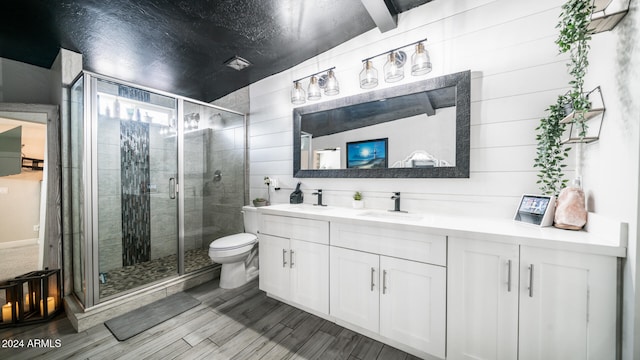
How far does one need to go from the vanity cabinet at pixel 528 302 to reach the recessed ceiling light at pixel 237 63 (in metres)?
2.53

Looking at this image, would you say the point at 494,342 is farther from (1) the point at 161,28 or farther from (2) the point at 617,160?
(1) the point at 161,28

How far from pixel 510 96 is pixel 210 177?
10.4 feet

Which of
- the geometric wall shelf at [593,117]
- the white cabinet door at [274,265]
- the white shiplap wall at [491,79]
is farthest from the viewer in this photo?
the white cabinet door at [274,265]

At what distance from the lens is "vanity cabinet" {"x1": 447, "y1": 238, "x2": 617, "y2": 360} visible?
39.3 inches

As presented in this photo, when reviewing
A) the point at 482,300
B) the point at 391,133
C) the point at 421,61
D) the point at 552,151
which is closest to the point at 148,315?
the point at 482,300

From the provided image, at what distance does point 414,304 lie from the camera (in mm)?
1410

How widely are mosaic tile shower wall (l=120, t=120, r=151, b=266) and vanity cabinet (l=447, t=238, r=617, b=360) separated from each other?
9.83ft

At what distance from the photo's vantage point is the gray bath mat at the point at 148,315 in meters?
1.73

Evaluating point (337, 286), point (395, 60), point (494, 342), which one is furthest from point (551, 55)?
point (337, 286)

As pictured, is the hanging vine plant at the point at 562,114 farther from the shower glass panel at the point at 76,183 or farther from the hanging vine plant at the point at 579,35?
the shower glass panel at the point at 76,183

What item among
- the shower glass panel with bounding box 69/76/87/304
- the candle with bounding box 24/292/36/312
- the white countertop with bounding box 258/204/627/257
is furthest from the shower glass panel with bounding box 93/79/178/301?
the white countertop with bounding box 258/204/627/257

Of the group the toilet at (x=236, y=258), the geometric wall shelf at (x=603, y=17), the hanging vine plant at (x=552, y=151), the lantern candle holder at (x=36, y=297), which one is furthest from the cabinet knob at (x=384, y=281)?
the lantern candle holder at (x=36, y=297)

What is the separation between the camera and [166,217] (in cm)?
260

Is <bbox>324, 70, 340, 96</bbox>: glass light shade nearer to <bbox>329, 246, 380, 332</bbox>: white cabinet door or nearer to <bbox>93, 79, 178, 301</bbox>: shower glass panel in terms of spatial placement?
<bbox>329, 246, 380, 332</bbox>: white cabinet door
